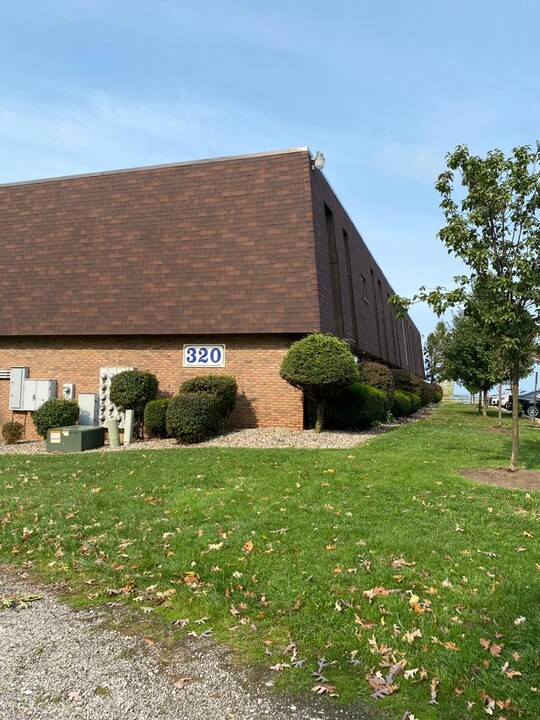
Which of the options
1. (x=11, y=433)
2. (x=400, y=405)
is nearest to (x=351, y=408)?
(x=400, y=405)

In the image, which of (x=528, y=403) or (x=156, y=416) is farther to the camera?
(x=528, y=403)

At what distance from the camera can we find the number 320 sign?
1502 cm

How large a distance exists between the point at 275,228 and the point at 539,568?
474 inches

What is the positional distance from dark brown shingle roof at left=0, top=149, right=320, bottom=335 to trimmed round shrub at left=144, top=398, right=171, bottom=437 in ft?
8.01

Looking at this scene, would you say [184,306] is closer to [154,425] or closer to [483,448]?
[154,425]

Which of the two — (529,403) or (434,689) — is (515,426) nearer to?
(434,689)

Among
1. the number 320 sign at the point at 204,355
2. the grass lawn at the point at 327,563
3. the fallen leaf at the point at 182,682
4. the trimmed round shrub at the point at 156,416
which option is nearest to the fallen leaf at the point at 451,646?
the grass lawn at the point at 327,563

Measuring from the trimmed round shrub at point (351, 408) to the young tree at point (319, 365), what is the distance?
120cm

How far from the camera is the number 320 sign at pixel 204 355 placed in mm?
15016

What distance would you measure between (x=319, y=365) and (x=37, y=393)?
355 inches

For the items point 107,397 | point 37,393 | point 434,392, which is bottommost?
point 107,397

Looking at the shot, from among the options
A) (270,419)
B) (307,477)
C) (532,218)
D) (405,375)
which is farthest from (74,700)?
(405,375)

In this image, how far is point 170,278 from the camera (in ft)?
51.1

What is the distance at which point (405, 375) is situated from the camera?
25.0 metres
